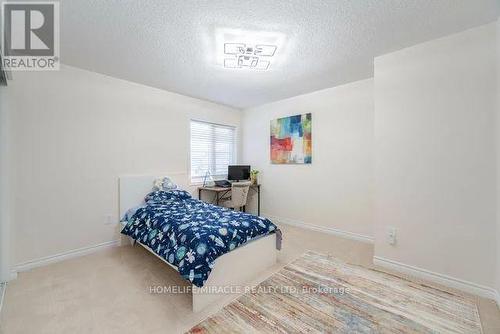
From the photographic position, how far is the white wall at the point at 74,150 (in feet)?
7.70

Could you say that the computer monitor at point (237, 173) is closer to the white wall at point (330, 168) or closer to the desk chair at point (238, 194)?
the white wall at point (330, 168)

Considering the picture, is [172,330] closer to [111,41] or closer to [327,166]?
[111,41]

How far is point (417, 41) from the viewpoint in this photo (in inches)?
84.8

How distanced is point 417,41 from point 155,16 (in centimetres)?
250

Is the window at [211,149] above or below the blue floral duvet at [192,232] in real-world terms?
above

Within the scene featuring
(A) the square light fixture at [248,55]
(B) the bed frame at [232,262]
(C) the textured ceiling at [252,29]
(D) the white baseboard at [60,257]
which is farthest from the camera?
(D) the white baseboard at [60,257]

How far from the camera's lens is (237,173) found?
4.38 metres

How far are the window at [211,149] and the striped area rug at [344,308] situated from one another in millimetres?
2571

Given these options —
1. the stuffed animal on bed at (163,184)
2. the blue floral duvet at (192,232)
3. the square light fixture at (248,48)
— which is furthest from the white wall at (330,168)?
the stuffed animal on bed at (163,184)

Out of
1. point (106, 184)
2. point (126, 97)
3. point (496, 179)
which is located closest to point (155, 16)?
point (126, 97)

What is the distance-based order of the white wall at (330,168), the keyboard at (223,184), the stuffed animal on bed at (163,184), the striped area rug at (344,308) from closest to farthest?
the striped area rug at (344,308)
the white wall at (330,168)
the stuffed animal on bed at (163,184)
the keyboard at (223,184)

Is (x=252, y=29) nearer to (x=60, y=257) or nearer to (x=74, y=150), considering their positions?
(x=74, y=150)

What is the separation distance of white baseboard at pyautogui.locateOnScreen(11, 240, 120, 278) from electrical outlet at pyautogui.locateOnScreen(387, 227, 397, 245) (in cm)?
349

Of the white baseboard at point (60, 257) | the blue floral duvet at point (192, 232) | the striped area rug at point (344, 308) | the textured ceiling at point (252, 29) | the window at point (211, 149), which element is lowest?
the striped area rug at point (344, 308)
